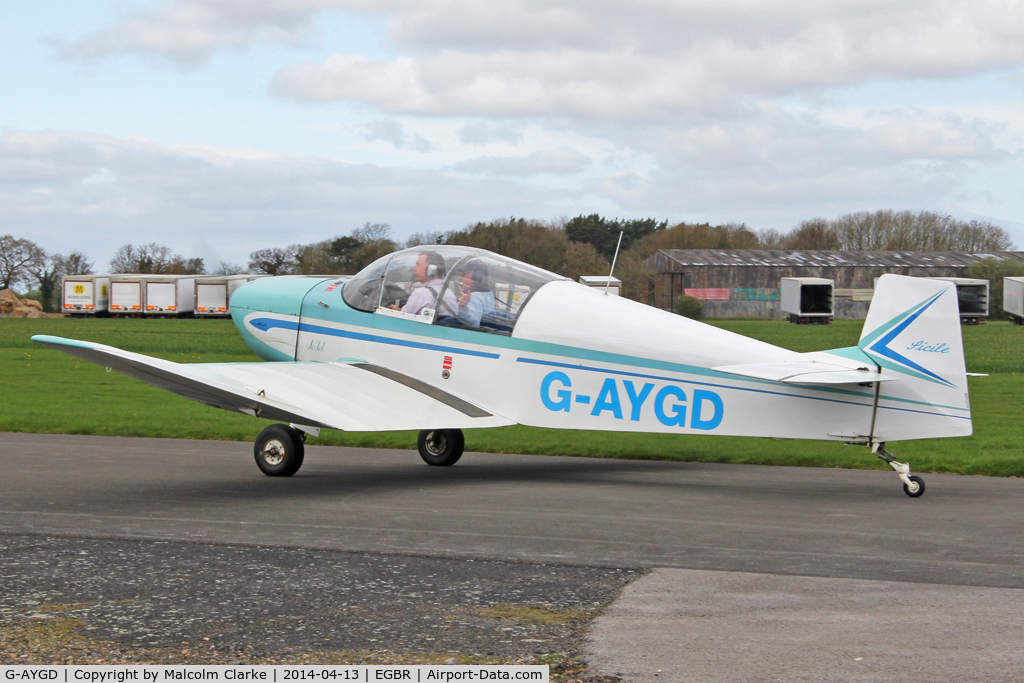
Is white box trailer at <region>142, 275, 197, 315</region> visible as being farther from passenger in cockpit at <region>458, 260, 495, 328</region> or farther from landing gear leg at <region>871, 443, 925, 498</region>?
landing gear leg at <region>871, 443, 925, 498</region>

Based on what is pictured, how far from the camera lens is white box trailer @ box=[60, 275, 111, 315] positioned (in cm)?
6931

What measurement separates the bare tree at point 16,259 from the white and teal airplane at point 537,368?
89006mm

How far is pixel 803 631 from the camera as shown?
4969 millimetres

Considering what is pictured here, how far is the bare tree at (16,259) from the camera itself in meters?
89.6

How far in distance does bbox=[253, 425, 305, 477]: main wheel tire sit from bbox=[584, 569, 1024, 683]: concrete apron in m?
5.19

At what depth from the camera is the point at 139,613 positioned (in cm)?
516

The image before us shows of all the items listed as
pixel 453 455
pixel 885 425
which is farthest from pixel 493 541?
pixel 453 455

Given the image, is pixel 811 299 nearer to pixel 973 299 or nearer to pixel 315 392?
pixel 973 299

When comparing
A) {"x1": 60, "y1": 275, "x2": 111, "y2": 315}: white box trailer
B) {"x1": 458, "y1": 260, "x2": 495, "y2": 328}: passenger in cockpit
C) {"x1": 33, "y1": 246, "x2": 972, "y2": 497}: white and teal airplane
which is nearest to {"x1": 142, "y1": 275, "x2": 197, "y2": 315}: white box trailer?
{"x1": 60, "y1": 275, "x2": 111, "y2": 315}: white box trailer

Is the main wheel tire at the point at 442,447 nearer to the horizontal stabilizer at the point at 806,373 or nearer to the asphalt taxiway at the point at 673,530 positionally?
the asphalt taxiway at the point at 673,530

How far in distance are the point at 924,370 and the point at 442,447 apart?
5.50m

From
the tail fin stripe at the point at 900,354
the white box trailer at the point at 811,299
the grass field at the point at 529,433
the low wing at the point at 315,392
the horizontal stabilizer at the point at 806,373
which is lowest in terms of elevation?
the grass field at the point at 529,433

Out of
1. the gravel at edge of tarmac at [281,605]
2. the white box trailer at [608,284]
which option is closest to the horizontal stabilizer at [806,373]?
the white box trailer at [608,284]

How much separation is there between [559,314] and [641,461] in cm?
346
